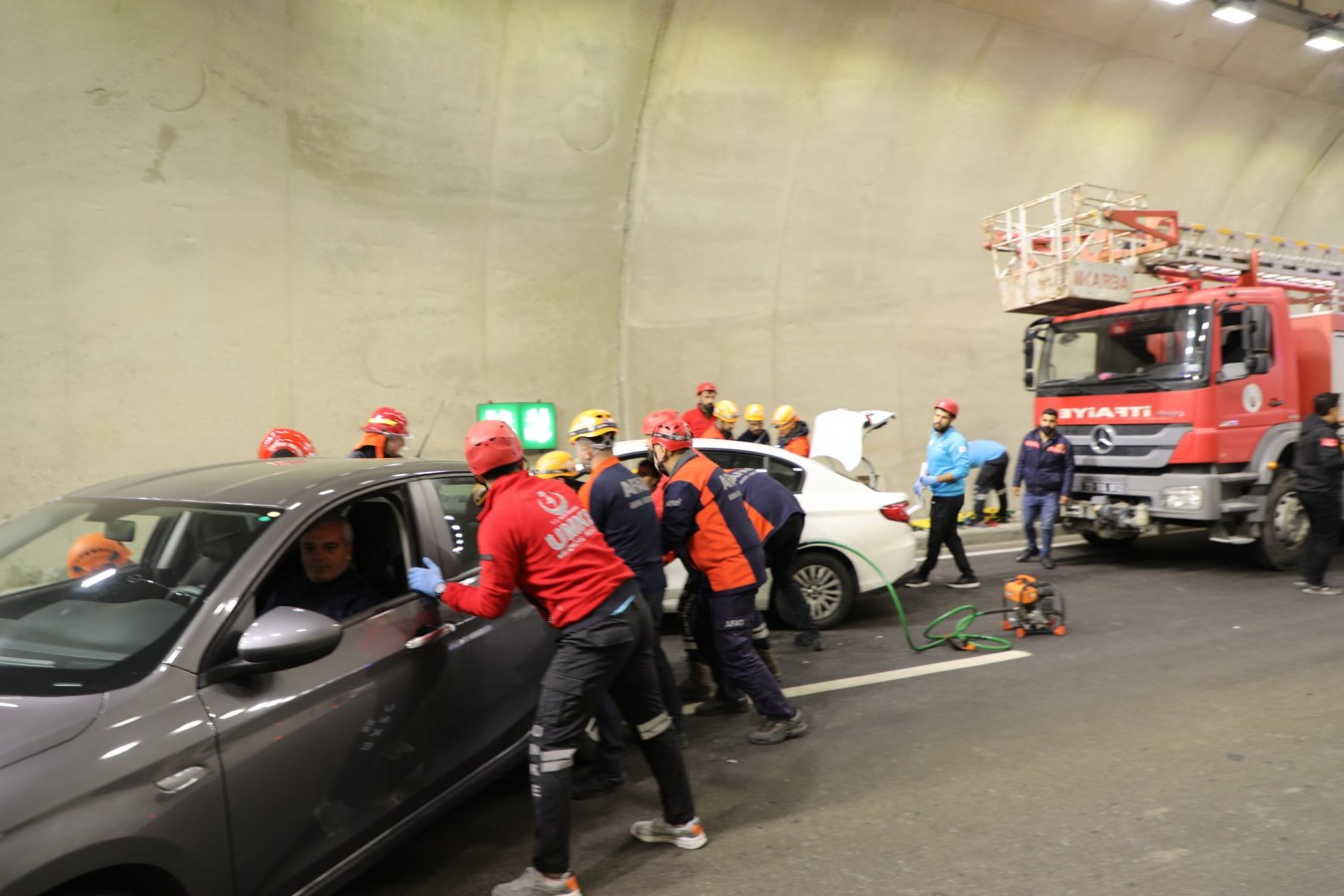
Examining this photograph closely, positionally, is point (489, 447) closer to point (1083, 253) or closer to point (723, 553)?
point (723, 553)

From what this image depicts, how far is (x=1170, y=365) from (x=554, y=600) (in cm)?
830

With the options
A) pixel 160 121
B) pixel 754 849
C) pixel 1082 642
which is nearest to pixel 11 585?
pixel 754 849

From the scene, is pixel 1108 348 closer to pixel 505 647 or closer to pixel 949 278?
pixel 949 278

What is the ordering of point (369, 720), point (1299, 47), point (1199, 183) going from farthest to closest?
1. point (1199, 183)
2. point (1299, 47)
3. point (369, 720)

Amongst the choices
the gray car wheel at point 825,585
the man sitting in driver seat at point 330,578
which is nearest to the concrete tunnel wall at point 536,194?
the gray car wheel at point 825,585

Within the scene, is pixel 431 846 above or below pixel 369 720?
below

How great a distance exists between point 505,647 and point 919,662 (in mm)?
3685

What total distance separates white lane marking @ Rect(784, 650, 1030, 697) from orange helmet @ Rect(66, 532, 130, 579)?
3.90m

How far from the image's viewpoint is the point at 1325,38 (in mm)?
14961

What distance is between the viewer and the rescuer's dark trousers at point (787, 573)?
646cm

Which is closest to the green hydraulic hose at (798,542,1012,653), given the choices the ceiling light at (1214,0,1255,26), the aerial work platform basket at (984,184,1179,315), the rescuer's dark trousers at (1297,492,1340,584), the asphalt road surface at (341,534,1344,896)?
the asphalt road surface at (341,534,1344,896)

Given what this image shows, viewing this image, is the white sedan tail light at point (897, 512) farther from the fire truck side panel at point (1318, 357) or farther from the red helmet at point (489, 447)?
the fire truck side panel at point (1318, 357)

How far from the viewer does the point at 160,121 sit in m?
9.27

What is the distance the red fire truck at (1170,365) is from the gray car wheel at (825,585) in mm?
3951
